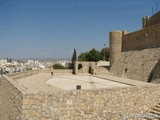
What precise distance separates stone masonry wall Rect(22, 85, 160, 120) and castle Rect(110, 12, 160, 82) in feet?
17.9

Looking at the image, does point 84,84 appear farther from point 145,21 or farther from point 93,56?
point 93,56

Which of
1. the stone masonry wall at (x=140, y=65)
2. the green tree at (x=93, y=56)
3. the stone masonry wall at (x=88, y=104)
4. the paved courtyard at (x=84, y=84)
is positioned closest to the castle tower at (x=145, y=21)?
the stone masonry wall at (x=140, y=65)

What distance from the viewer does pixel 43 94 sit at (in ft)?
19.9

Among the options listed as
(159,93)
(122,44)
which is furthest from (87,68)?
(159,93)

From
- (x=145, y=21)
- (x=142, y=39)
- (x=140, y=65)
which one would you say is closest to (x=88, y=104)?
(x=140, y=65)

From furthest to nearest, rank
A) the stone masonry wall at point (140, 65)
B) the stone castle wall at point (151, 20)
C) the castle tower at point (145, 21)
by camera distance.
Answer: the castle tower at point (145, 21) < the stone castle wall at point (151, 20) < the stone masonry wall at point (140, 65)

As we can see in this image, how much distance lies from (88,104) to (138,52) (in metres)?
13.9

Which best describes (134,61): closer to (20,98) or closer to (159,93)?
(159,93)

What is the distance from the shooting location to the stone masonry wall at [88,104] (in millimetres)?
5934

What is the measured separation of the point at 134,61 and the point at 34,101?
14056 millimetres

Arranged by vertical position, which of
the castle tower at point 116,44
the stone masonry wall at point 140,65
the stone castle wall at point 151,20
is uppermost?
the stone castle wall at point 151,20

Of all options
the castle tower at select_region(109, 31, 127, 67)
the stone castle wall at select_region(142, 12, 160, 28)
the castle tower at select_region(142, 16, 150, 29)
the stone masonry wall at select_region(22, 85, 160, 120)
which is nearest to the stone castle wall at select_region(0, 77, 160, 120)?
the stone masonry wall at select_region(22, 85, 160, 120)

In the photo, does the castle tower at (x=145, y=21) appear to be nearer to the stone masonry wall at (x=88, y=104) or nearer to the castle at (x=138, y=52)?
the castle at (x=138, y=52)

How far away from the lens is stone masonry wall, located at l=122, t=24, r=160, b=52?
17.2m
